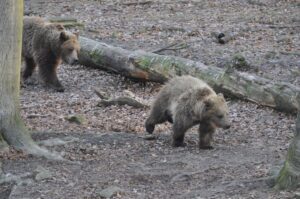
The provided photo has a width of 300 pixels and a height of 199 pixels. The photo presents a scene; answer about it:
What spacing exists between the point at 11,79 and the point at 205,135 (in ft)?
9.84

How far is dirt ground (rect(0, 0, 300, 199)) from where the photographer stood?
7.86 meters

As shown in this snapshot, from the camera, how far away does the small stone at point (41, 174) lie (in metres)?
8.10

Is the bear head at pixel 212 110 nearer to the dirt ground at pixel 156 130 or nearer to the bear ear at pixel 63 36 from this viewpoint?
the dirt ground at pixel 156 130

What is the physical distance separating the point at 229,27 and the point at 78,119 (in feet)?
29.3

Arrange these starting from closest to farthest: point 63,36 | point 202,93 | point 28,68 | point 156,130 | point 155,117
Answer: point 202,93, point 155,117, point 156,130, point 63,36, point 28,68

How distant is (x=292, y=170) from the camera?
22.9 ft

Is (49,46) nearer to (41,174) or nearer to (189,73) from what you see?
(189,73)

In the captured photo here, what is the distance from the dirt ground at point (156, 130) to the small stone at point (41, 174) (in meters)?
0.03

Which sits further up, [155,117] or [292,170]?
[292,170]

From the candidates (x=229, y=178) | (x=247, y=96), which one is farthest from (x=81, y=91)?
(x=229, y=178)

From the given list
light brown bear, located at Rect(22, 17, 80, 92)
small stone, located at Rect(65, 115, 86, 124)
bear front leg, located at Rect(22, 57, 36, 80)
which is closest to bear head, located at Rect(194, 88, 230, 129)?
small stone, located at Rect(65, 115, 86, 124)

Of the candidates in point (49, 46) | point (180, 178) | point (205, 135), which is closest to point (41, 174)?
point (180, 178)

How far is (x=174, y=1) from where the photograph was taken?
23641 mm

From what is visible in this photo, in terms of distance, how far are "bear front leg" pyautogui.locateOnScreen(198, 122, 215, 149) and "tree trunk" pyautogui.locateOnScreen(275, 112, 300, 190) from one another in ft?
8.47
